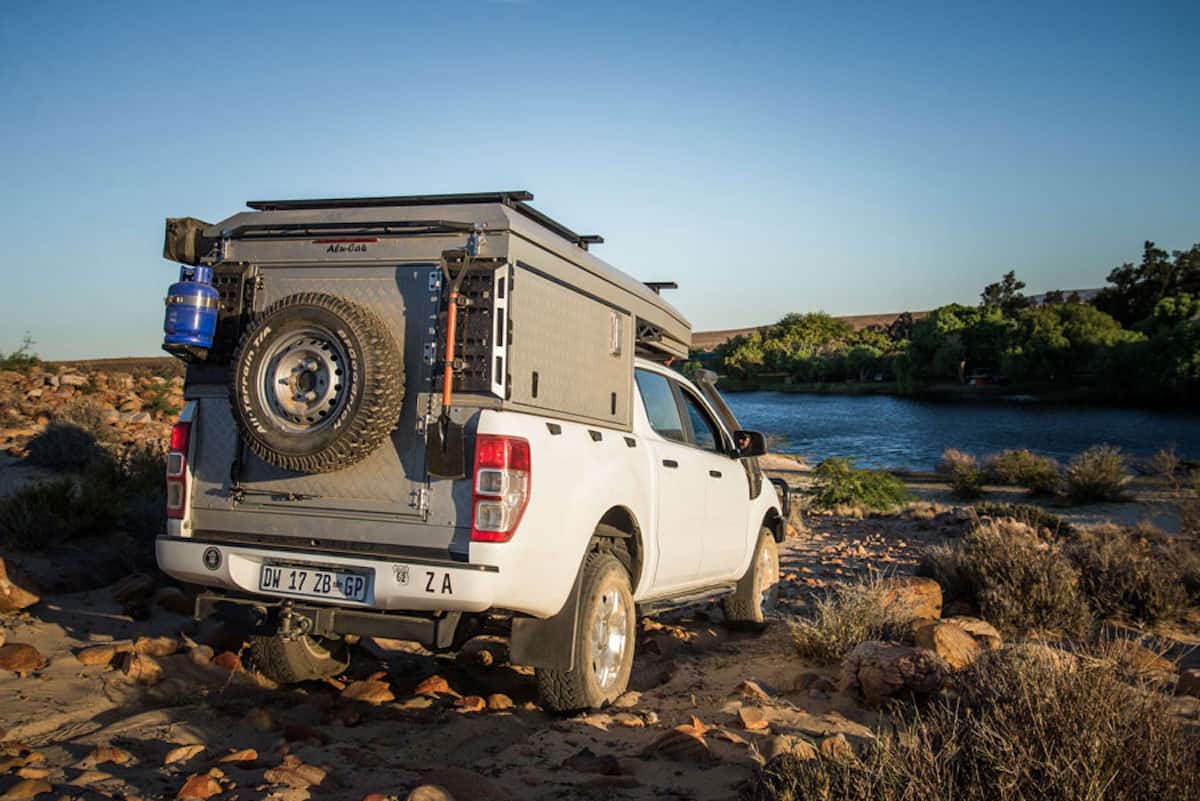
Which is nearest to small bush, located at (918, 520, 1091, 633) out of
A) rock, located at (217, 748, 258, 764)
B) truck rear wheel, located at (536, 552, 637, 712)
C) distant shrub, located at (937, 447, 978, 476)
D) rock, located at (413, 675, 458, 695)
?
truck rear wheel, located at (536, 552, 637, 712)

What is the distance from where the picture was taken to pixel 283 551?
4.62 meters

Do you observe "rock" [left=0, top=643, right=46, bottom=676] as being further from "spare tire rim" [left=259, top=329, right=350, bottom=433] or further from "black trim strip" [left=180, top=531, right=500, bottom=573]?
"spare tire rim" [left=259, top=329, right=350, bottom=433]

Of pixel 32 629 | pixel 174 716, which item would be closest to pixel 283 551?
pixel 174 716

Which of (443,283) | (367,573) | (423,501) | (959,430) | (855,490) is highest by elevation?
(443,283)

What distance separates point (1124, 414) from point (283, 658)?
171 feet

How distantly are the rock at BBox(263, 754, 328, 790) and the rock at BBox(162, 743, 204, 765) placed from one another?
1.42 feet

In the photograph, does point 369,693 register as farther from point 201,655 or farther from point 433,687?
point 201,655

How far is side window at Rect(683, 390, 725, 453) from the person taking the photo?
7.00 metres

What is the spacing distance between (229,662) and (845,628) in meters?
3.98

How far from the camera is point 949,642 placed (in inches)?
224

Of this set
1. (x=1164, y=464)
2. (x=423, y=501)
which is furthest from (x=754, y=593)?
(x=1164, y=464)

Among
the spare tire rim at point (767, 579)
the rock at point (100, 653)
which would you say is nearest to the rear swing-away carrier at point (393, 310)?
the rock at point (100, 653)

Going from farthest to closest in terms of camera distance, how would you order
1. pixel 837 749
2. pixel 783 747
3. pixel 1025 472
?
pixel 1025 472 → pixel 783 747 → pixel 837 749

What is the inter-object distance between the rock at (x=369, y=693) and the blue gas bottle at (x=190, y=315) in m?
2.09
